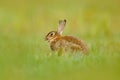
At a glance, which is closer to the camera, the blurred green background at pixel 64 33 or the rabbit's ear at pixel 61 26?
the blurred green background at pixel 64 33

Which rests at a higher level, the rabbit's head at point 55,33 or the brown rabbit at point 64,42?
the rabbit's head at point 55,33

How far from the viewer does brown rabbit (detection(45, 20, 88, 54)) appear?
2.36m

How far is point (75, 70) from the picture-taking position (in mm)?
2324

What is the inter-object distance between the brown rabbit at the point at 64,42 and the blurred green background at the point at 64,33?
4 centimetres

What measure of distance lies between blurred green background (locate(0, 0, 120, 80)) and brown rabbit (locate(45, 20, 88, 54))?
4 centimetres

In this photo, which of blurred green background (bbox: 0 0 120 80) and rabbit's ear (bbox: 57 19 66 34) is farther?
rabbit's ear (bbox: 57 19 66 34)

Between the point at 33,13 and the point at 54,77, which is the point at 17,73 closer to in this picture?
the point at 54,77

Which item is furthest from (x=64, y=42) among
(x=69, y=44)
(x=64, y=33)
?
(x=64, y=33)

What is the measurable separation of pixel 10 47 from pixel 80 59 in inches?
12.7

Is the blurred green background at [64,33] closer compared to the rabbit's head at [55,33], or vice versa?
the blurred green background at [64,33]

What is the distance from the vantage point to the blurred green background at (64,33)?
7.59ft

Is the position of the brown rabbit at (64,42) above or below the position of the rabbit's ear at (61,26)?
below

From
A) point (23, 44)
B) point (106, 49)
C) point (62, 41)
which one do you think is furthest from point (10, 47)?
point (106, 49)

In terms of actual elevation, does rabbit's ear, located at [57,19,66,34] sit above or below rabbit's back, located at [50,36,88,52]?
above
